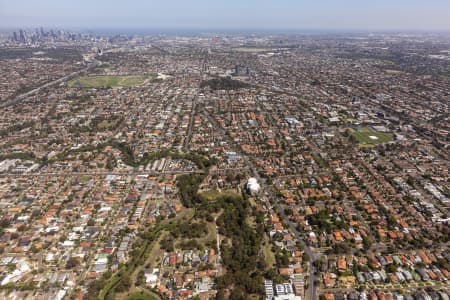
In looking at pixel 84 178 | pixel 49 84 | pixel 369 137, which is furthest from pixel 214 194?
pixel 49 84

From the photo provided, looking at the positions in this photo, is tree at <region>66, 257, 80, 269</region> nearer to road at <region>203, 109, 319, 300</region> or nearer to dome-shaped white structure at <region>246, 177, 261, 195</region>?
dome-shaped white structure at <region>246, 177, 261, 195</region>

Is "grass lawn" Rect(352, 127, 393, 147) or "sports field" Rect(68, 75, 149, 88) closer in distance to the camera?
"grass lawn" Rect(352, 127, 393, 147)

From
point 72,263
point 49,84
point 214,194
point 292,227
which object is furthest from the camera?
point 49,84

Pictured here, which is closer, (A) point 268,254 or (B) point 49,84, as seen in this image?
(A) point 268,254

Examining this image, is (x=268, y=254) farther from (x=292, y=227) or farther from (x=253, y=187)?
(x=253, y=187)

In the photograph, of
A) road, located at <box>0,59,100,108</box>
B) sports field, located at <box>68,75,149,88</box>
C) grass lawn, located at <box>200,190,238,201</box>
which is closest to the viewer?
grass lawn, located at <box>200,190,238,201</box>

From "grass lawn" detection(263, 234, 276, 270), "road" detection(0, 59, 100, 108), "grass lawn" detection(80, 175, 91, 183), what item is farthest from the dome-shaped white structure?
"road" detection(0, 59, 100, 108)
